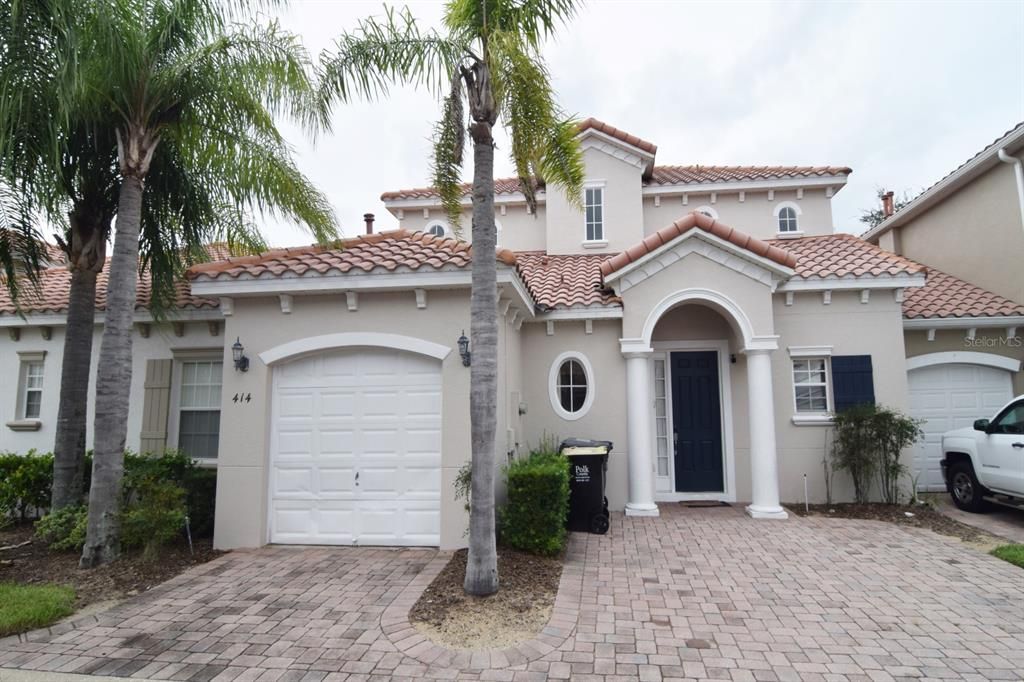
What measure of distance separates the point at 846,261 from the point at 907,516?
4.79 m

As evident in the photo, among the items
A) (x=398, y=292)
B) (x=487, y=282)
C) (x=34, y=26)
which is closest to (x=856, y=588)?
(x=487, y=282)

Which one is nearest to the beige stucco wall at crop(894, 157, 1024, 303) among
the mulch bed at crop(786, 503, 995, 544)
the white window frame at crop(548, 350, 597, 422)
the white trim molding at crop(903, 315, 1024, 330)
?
the white trim molding at crop(903, 315, 1024, 330)

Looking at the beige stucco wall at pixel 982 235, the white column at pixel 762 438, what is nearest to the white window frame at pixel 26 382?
the white column at pixel 762 438

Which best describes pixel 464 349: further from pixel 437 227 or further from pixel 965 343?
pixel 965 343

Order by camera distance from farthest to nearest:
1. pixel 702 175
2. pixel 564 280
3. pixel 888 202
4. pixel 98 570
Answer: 1. pixel 888 202
2. pixel 702 175
3. pixel 564 280
4. pixel 98 570

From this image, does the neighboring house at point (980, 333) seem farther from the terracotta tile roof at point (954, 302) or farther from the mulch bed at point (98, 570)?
the mulch bed at point (98, 570)

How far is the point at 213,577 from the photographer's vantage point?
5988 mm

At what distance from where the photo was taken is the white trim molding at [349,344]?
280 inches

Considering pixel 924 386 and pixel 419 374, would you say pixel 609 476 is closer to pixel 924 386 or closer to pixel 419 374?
pixel 419 374

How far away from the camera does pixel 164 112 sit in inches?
264

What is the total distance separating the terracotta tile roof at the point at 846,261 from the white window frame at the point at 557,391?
442cm

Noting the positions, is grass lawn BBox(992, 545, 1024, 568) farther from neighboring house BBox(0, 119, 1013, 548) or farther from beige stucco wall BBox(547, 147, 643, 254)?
beige stucco wall BBox(547, 147, 643, 254)

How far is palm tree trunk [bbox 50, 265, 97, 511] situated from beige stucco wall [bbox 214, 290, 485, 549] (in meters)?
2.25

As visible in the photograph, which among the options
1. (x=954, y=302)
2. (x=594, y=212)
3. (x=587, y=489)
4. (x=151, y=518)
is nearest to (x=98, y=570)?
(x=151, y=518)
